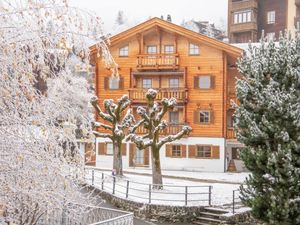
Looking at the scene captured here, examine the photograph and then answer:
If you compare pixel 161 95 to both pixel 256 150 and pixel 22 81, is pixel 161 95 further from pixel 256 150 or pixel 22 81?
pixel 22 81

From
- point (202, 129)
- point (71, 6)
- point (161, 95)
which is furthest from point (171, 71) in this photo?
point (71, 6)

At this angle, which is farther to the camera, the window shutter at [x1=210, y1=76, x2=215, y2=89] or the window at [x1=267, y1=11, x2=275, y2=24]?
the window at [x1=267, y1=11, x2=275, y2=24]

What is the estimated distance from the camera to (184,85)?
34.6 meters

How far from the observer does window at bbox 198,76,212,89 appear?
1347 inches

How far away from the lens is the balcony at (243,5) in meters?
51.2

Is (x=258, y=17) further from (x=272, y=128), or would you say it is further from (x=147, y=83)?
(x=272, y=128)

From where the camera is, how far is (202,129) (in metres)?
34.4

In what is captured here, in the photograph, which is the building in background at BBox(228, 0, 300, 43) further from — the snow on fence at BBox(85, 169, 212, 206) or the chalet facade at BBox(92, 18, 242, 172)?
the snow on fence at BBox(85, 169, 212, 206)

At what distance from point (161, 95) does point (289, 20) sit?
2422cm

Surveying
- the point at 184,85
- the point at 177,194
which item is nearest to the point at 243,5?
the point at 184,85

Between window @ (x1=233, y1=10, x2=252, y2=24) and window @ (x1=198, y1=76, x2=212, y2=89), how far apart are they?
793 inches

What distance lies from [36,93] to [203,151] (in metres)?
28.4

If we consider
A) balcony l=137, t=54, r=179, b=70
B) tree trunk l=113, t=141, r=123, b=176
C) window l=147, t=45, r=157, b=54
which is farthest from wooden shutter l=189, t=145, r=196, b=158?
tree trunk l=113, t=141, r=123, b=176

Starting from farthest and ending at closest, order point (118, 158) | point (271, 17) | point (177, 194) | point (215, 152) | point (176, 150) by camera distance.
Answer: point (271, 17)
point (176, 150)
point (215, 152)
point (118, 158)
point (177, 194)
